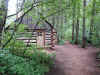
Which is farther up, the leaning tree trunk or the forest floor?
the leaning tree trunk

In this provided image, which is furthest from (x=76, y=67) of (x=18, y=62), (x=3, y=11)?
(x=3, y=11)

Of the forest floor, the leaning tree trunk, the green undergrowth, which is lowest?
the forest floor

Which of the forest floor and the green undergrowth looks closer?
the green undergrowth

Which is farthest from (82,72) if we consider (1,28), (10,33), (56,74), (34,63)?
(1,28)

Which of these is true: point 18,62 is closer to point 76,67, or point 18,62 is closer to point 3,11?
point 3,11

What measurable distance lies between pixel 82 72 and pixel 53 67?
5.42ft

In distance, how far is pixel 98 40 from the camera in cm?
858

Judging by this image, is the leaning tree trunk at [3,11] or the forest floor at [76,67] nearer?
the leaning tree trunk at [3,11]

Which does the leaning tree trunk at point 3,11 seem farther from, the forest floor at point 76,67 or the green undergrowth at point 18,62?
the forest floor at point 76,67

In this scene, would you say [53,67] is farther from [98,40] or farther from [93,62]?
[98,40]

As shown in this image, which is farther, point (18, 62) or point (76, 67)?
point (76, 67)

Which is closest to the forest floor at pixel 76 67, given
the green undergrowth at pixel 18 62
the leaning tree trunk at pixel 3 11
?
the green undergrowth at pixel 18 62

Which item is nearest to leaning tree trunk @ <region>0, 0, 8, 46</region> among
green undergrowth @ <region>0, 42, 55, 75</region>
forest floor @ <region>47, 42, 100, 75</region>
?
green undergrowth @ <region>0, 42, 55, 75</region>

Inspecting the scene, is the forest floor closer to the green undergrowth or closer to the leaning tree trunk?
the green undergrowth
